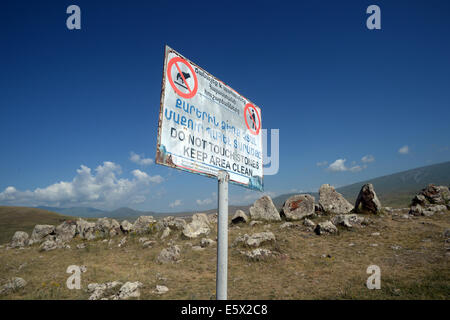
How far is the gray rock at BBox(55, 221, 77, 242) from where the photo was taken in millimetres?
20641

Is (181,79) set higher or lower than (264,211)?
higher

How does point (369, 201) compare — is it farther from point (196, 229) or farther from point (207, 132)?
point (207, 132)

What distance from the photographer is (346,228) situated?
12984 millimetres

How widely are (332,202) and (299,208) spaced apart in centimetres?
237

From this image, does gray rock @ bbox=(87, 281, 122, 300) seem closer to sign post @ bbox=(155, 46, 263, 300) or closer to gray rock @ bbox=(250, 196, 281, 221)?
sign post @ bbox=(155, 46, 263, 300)

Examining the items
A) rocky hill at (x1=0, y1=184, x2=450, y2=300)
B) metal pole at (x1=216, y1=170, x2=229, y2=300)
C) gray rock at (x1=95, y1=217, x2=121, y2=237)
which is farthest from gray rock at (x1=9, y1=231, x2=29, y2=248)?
metal pole at (x1=216, y1=170, x2=229, y2=300)

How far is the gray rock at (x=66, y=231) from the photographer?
2064cm

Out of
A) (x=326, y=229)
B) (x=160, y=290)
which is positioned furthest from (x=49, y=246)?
(x=326, y=229)

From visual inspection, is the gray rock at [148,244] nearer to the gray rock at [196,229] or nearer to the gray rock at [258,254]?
the gray rock at [196,229]

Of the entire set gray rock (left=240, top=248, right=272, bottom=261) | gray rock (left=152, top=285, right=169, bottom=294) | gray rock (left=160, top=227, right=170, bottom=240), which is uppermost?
gray rock (left=240, top=248, right=272, bottom=261)

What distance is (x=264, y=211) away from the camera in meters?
17.7
